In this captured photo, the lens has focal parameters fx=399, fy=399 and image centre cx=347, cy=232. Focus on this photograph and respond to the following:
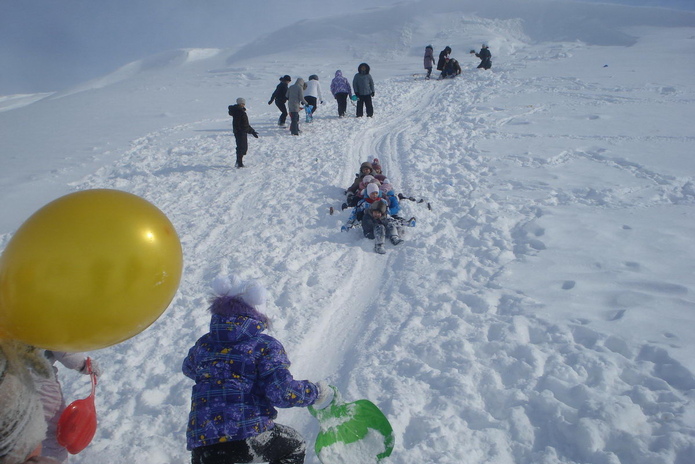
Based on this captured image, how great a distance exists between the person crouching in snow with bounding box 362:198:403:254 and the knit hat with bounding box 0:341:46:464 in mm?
4464

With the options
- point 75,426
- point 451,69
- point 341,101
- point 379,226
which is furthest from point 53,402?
point 451,69

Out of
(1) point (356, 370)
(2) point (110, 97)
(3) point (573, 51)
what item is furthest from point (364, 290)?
(3) point (573, 51)

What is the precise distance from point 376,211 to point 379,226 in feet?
0.79

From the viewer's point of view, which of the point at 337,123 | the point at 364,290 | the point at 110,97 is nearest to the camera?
the point at 364,290

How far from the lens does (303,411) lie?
327 cm

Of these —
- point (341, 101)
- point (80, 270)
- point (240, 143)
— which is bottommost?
point (240, 143)

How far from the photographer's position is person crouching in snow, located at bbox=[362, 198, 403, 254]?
5742 millimetres

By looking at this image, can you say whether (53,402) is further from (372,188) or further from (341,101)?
(341,101)

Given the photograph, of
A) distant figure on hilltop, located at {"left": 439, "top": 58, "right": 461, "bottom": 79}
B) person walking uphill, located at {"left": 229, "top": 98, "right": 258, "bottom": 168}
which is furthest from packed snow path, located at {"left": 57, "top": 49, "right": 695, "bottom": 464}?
distant figure on hilltop, located at {"left": 439, "top": 58, "right": 461, "bottom": 79}

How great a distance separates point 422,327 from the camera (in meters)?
4.06

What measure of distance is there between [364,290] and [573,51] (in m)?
23.5

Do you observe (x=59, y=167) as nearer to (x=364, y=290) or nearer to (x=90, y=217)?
(x=364, y=290)

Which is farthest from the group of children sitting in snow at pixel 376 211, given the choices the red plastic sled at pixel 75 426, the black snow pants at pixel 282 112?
the black snow pants at pixel 282 112

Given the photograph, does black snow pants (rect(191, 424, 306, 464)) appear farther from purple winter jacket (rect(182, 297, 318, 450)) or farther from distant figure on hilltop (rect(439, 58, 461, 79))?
distant figure on hilltop (rect(439, 58, 461, 79))
